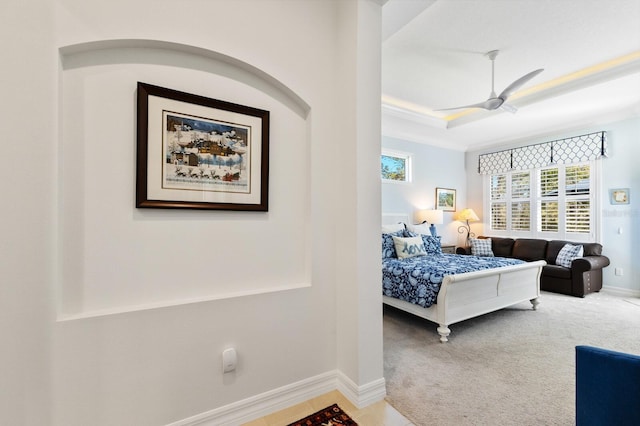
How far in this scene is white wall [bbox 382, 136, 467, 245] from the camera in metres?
5.25

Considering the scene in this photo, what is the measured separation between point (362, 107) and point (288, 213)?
87 cm

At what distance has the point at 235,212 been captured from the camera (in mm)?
1700

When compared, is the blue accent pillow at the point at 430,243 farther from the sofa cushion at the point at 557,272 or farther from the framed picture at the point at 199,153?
the framed picture at the point at 199,153

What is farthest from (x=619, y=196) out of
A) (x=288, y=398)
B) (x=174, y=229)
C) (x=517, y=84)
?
(x=174, y=229)

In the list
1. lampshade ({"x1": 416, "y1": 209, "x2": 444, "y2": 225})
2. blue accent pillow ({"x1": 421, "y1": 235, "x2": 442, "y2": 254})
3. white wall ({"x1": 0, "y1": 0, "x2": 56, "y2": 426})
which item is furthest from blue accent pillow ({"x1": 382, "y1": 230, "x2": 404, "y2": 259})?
white wall ({"x1": 0, "y1": 0, "x2": 56, "y2": 426})

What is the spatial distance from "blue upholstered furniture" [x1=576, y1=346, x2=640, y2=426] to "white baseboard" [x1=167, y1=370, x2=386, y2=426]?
3.49ft

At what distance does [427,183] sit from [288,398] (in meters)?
5.04

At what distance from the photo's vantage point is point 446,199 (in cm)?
612

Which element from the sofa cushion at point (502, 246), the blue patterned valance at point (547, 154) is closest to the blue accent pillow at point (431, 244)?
the sofa cushion at point (502, 246)

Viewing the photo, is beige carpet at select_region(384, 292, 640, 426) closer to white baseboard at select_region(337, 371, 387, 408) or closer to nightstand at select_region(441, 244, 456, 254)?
white baseboard at select_region(337, 371, 387, 408)

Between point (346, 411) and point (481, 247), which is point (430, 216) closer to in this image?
point (481, 247)

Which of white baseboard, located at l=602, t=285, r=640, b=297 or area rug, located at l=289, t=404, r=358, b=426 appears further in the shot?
white baseboard, located at l=602, t=285, r=640, b=297

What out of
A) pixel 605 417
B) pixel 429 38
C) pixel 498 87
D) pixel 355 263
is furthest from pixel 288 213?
pixel 498 87

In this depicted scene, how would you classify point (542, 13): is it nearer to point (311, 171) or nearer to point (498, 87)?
point (498, 87)
